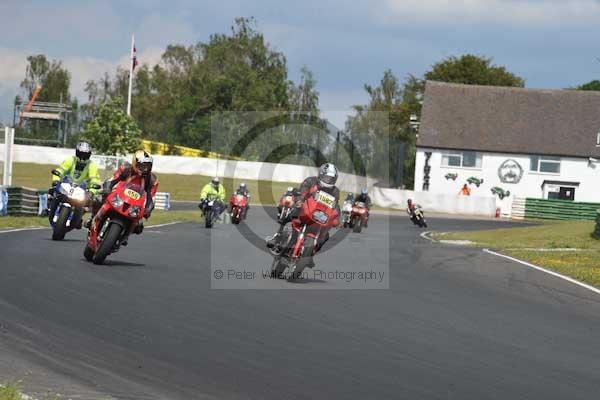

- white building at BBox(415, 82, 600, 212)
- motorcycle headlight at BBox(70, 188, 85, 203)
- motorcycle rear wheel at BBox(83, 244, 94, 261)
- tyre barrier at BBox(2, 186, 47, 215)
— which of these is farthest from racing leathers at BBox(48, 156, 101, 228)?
white building at BBox(415, 82, 600, 212)

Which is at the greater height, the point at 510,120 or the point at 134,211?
the point at 510,120

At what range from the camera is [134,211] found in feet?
46.5

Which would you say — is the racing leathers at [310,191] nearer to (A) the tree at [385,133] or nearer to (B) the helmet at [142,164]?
(B) the helmet at [142,164]

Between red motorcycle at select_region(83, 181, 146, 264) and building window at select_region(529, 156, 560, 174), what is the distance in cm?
6016

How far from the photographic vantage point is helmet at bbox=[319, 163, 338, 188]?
13.9 metres

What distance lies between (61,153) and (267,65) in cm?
3540

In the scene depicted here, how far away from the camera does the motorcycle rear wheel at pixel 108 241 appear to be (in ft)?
46.4

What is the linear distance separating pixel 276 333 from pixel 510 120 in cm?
6667

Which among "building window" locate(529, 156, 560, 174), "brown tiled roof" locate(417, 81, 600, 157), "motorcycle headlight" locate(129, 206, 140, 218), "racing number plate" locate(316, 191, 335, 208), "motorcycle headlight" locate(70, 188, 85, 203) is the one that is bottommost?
"motorcycle headlight" locate(129, 206, 140, 218)

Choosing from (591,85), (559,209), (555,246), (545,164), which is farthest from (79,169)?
(591,85)

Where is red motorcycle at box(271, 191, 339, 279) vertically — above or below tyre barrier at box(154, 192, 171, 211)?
above

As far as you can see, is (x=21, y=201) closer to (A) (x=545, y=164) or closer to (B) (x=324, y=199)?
(B) (x=324, y=199)

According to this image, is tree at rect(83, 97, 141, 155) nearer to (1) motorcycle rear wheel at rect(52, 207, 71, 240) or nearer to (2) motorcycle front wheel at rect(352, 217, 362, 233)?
(2) motorcycle front wheel at rect(352, 217, 362, 233)

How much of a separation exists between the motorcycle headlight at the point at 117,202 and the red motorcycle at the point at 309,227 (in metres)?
2.23
